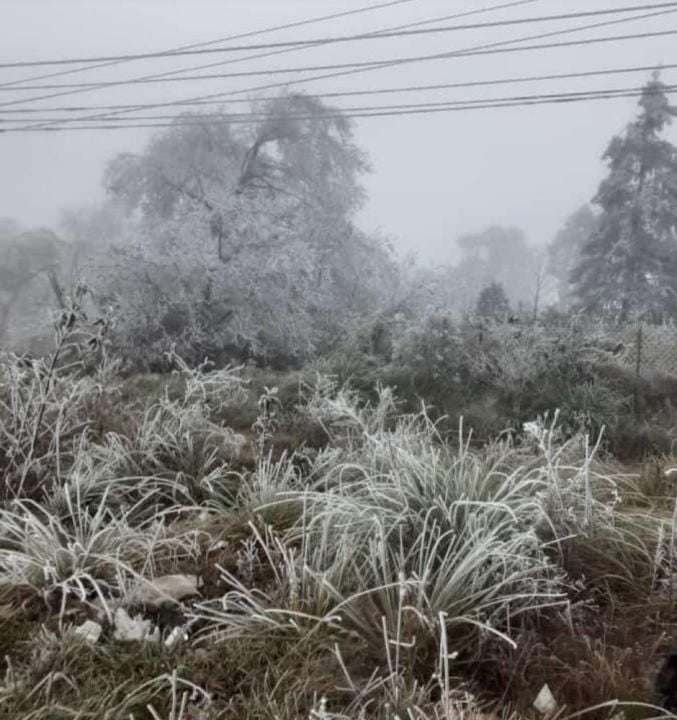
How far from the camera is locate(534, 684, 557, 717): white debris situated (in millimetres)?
1814

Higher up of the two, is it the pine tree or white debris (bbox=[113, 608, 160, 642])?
the pine tree

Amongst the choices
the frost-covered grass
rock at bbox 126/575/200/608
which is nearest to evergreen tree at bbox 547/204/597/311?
the frost-covered grass

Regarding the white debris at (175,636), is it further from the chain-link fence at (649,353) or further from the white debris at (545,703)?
the chain-link fence at (649,353)

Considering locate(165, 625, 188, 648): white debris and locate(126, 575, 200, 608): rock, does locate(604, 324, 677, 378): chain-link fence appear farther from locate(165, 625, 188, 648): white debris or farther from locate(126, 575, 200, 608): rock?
locate(165, 625, 188, 648): white debris

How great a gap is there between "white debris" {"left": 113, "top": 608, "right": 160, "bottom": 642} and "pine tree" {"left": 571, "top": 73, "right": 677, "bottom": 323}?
21773 millimetres

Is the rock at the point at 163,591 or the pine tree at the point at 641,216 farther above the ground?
the pine tree at the point at 641,216

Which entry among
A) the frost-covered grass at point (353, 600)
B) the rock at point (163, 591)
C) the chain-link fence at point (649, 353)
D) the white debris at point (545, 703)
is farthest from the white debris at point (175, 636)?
the chain-link fence at point (649, 353)

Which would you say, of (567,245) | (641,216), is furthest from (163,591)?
(567,245)

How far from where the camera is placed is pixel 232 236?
13430mm

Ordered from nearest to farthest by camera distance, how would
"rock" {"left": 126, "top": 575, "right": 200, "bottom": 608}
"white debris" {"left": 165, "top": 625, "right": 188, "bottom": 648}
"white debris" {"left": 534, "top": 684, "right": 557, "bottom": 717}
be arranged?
"white debris" {"left": 534, "top": 684, "right": 557, "bottom": 717} → "white debris" {"left": 165, "top": 625, "right": 188, "bottom": 648} → "rock" {"left": 126, "top": 575, "right": 200, "bottom": 608}

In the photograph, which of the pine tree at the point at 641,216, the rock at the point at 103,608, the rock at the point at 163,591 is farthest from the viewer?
the pine tree at the point at 641,216

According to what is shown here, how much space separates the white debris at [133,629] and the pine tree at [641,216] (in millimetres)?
21773

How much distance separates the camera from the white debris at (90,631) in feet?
6.63

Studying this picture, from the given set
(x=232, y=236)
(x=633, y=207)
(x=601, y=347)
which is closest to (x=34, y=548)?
(x=601, y=347)
